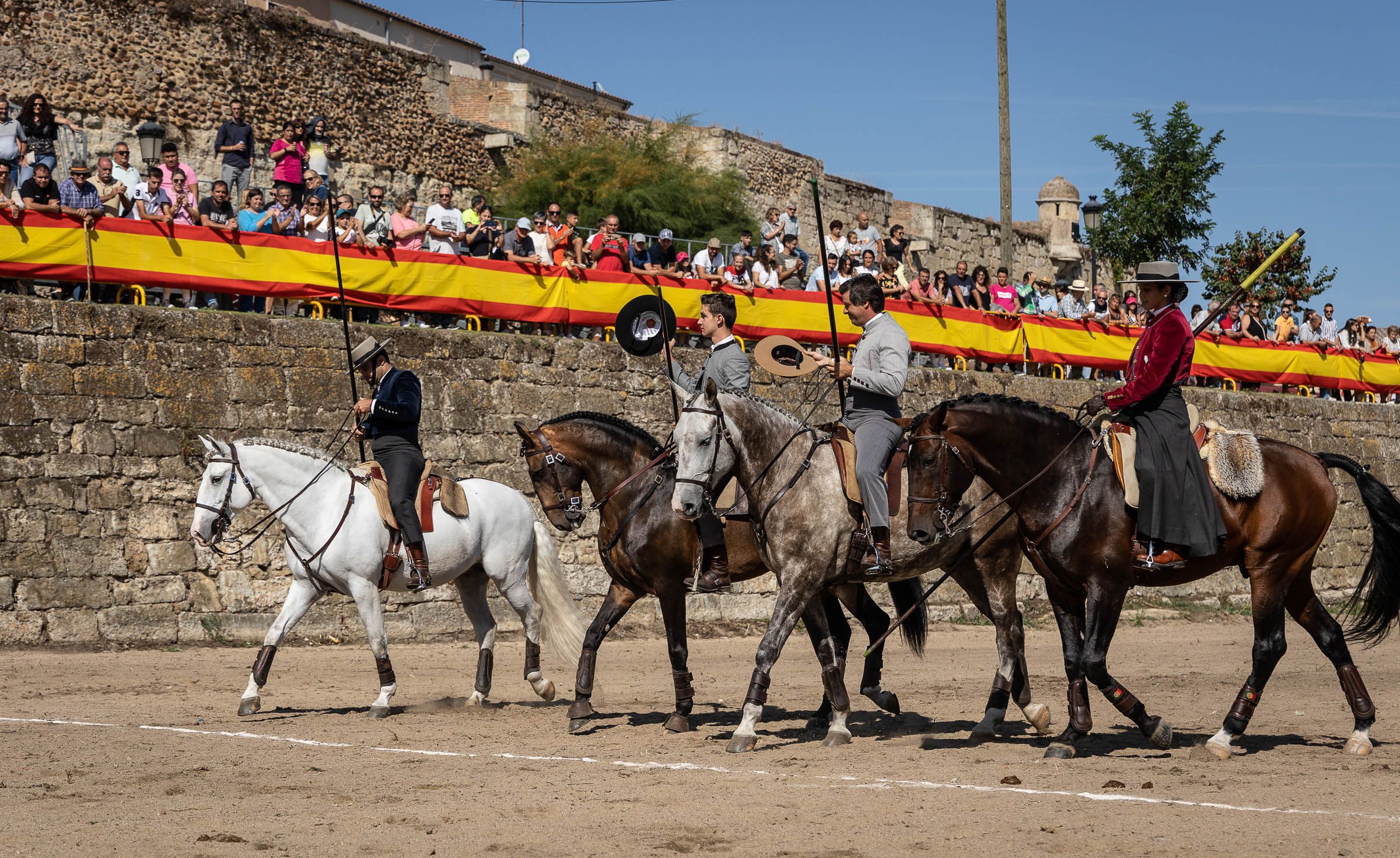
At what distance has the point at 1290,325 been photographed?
26.4m

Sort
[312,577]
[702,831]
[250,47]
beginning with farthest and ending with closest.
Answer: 1. [250,47]
2. [312,577]
3. [702,831]

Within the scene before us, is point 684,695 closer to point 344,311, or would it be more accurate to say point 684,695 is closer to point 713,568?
point 713,568

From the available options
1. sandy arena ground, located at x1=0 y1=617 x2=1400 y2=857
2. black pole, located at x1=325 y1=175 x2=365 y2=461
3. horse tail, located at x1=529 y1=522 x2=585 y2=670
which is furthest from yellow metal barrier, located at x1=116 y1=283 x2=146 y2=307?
horse tail, located at x1=529 y1=522 x2=585 y2=670

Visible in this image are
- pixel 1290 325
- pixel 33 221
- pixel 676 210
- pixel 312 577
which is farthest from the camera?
pixel 676 210

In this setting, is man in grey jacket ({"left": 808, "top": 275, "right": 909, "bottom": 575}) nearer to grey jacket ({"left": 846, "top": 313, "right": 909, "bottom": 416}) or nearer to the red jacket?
grey jacket ({"left": 846, "top": 313, "right": 909, "bottom": 416})

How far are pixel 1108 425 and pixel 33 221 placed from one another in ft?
32.0

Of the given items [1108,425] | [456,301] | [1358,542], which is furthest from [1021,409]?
[1358,542]

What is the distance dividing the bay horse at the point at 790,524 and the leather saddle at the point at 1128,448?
3.43 ft

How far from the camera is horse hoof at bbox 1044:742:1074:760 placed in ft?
25.5

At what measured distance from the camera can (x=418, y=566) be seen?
10.1 metres

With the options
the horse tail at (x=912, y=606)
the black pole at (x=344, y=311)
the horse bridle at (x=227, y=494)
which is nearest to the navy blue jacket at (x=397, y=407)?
the black pole at (x=344, y=311)

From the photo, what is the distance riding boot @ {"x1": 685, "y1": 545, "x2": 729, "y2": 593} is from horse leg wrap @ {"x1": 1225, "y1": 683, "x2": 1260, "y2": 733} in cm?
319

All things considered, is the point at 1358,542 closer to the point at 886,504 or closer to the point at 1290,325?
the point at 1290,325

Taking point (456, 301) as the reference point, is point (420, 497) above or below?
below
